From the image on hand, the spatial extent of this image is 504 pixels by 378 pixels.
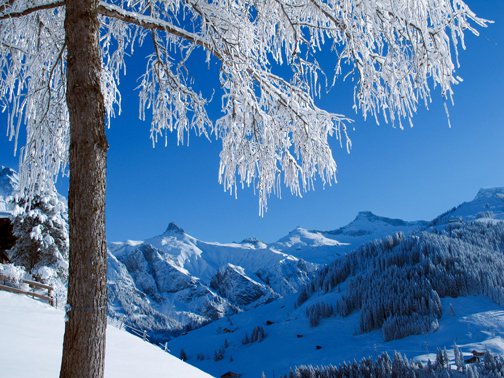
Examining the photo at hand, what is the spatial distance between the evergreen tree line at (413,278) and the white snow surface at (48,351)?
2781 inches

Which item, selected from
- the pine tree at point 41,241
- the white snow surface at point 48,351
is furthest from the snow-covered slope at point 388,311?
the white snow surface at point 48,351

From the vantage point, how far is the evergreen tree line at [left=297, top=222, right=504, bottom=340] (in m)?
75.6

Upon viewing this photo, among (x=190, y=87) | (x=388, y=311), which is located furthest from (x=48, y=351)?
(x=388, y=311)

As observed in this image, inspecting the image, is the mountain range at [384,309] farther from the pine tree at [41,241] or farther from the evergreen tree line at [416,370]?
the pine tree at [41,241]

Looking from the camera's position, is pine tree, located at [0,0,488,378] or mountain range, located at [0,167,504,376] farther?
mountain range, located at [0,167,504,376]

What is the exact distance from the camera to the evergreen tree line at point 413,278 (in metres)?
75.6

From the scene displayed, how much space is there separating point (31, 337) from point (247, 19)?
6.87m

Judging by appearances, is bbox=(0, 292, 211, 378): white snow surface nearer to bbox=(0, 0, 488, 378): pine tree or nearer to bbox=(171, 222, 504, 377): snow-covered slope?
bbox=(0, 0, 488, 378): pine tree

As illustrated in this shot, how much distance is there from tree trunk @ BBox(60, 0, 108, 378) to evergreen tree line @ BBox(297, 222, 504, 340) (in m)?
76.4

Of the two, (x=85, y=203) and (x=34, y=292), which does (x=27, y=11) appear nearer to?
(x=85, y=203)

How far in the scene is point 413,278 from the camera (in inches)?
3253

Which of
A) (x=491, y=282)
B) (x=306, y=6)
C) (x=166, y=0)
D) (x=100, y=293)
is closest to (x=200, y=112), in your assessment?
(x=166, y=0)

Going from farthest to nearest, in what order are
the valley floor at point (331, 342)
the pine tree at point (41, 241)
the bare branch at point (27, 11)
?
the valley floor at point (331, 342) < the pine tree at point (41, 241) < the bare branch at point (27, 11)

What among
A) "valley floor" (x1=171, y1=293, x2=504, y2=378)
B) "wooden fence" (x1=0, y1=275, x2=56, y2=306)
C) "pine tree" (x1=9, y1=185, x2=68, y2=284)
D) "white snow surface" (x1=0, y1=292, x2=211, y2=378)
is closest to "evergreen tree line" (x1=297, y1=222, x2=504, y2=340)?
"valley floor" (x1=171, y1=293, x2=504, y2=378)
